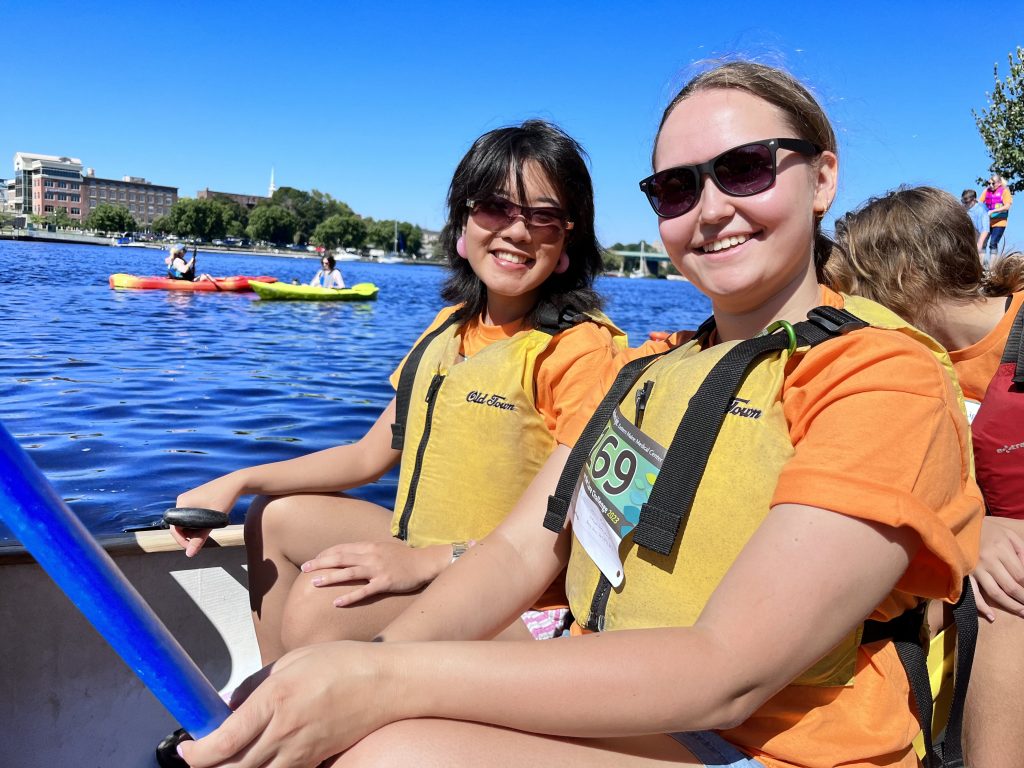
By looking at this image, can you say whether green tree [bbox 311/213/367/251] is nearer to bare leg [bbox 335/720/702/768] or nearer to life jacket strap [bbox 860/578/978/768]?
life jacket strap [bbox 860/578/978/768]

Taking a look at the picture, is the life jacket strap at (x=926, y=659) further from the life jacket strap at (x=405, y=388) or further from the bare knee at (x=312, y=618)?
the life jacket strap at (x=405, y=388)

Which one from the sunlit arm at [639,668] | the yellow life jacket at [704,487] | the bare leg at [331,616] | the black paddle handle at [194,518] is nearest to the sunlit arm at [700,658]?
Answer: the sunlit arm at [639,668]

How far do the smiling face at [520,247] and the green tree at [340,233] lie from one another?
12572cm

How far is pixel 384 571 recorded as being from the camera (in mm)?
2033

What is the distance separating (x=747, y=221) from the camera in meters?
1.55

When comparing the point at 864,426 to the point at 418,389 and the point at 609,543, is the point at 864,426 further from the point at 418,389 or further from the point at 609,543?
the point at 418,389

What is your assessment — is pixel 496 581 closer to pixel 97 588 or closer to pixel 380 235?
pixel 97 588

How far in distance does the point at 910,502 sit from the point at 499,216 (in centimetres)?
164

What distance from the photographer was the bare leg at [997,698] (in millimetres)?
1785

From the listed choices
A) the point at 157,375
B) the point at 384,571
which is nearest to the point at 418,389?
the point at 384,571

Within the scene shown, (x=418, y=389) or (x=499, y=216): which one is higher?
(x=499, y=216)

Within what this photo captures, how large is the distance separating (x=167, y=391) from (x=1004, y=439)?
8.70m

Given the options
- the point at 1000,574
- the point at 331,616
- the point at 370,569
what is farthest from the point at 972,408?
the point at 331,616

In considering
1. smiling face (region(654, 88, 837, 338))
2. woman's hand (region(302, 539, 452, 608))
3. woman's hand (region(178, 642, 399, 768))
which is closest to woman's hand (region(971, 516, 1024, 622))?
smiling face (region(654, 88, 837, 338))
